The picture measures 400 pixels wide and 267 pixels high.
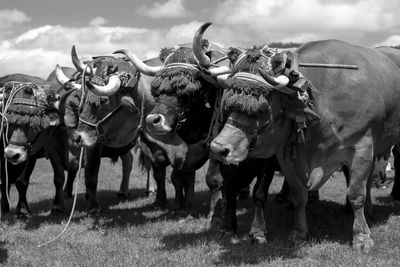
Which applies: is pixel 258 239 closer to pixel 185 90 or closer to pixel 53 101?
pixel 185 90

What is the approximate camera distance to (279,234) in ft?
21.7

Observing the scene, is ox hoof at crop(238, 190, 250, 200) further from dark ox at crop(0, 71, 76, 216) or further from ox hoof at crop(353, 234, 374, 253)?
ox hoof at crop(353, 234, 374, 253)

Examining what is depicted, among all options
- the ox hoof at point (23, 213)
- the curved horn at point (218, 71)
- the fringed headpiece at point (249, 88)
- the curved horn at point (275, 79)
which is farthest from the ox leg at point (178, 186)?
the curved horn at point (275, 79)

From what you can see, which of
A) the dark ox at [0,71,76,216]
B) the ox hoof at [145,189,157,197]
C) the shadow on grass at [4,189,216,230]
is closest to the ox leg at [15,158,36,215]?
the dark ox at [0,71,76,216]

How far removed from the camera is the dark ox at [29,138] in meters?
7.35

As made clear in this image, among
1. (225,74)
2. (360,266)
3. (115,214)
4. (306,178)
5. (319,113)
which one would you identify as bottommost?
(115,214)

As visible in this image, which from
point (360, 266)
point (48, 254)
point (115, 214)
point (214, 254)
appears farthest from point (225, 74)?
point (115, 214)

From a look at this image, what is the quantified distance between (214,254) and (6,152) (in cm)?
357

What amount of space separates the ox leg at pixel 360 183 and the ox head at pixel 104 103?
131 inches

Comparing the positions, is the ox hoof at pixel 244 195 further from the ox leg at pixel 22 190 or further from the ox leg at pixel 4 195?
the ox leg at pixel 4 195

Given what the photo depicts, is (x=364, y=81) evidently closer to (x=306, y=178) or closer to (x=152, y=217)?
(x=306, y=178)

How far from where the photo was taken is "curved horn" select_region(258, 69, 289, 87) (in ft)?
16.2

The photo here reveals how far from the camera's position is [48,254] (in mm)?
6109

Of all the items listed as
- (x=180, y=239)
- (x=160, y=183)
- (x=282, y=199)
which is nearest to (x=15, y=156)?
(x=160, y=183)
